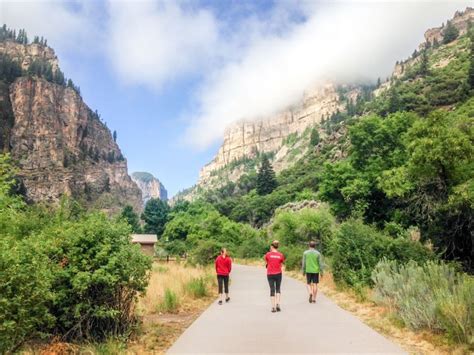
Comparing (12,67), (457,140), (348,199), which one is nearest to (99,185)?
(12,67)

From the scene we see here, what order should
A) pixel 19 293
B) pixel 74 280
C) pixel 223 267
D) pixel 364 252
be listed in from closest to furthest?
pixel 19 293
pixel 74 280
pixel 223 267
pixel 364 252

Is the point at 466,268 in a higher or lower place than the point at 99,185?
lower

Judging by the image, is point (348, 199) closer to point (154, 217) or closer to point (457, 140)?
point (457, 140)

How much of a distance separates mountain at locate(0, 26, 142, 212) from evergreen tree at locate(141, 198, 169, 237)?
801 inches

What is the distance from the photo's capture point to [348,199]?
3069cm

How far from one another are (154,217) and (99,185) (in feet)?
192

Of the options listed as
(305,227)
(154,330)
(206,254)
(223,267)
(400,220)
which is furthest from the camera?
(305,227)

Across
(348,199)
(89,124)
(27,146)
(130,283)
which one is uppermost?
(89,124)

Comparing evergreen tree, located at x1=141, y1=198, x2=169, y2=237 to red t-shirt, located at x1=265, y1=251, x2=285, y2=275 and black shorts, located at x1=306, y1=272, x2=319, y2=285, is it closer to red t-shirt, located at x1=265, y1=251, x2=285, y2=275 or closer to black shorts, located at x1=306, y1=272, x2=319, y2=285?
black shorts, located at x1=306, y1=272, x2=319, y2=285

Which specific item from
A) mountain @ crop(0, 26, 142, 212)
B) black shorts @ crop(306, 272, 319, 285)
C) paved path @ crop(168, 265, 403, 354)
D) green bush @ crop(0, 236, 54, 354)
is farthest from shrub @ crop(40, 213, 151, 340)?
mountain @ crop(0, 26, 142, 212)

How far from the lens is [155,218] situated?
4163 inches

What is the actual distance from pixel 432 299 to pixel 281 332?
2.97 metres

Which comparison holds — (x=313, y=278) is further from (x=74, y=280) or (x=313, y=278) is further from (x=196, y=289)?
(x=74, y=280)

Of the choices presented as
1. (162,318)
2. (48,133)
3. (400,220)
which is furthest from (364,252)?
(48,133)
